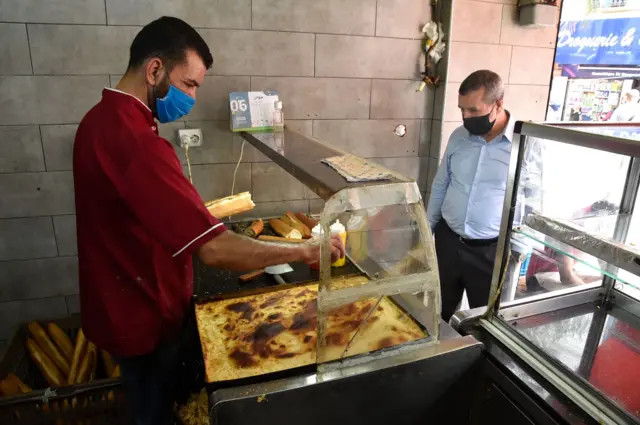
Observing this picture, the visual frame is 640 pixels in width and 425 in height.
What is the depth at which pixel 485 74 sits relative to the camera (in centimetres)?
221

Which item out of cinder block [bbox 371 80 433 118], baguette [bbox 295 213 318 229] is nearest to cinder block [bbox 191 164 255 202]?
baguette [bbox 295 213 318 229]

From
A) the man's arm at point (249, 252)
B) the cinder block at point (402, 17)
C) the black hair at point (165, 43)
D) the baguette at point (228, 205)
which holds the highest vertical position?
the cinder block at point (402, 17)

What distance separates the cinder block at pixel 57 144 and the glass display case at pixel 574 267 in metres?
2.15

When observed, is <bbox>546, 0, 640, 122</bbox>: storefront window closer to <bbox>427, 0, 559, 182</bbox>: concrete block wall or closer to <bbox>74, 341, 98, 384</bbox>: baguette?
<bbox>427, 0, 559, 182</bbox>: concrete block wall

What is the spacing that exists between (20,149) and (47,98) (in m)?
0.31

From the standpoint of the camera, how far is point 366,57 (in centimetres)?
272

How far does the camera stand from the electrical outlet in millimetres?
2486

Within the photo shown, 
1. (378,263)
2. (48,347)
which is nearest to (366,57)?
(378,263)

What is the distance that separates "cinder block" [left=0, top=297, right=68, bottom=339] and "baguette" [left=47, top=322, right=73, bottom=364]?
9cm

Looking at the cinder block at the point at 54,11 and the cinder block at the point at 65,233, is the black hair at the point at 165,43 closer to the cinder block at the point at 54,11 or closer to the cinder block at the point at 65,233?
the cinder block at the point at 54,11

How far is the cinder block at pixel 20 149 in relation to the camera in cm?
228

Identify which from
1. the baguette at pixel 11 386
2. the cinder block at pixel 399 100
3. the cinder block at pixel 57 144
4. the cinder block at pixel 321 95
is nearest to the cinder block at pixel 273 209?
the cinder block at pixel 321 95

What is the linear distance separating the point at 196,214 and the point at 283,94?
1.66 meters

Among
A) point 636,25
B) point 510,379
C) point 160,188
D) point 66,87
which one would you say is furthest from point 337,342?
point 636,25
